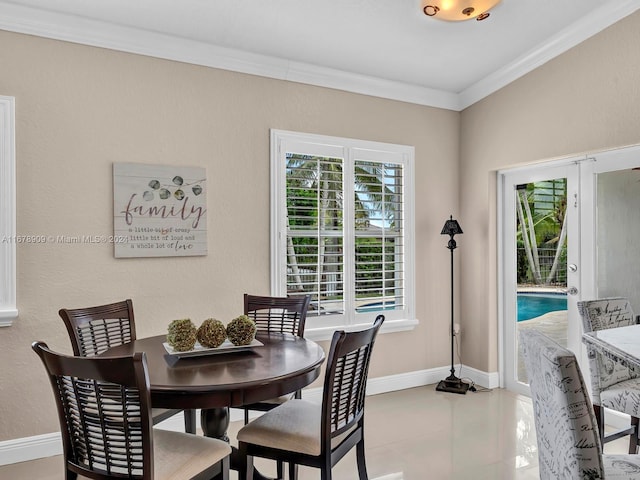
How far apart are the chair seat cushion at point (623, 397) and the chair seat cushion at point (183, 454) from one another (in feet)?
6.46

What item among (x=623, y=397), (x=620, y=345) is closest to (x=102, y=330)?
(x=620, y=345)

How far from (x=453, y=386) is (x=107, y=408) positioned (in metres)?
3.34

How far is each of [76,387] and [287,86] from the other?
2786 millimetres

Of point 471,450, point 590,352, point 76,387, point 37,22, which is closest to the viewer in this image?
point 76,387

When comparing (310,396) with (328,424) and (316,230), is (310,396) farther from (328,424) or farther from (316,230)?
(328,424)

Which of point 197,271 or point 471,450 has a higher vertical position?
point 197,271

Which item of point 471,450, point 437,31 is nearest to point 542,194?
point 437,31

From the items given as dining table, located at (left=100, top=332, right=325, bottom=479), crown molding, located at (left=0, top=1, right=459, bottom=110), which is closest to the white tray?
dining table, located at (left=100, top=332, right=325, bottom=479)

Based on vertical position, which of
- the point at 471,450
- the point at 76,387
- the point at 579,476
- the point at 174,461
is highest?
the point at 76,387

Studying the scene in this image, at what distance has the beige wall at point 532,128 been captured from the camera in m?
3.21

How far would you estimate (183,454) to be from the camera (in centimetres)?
183

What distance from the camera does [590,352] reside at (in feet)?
8.37

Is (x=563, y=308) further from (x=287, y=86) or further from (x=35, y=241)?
(x=35, y=241)

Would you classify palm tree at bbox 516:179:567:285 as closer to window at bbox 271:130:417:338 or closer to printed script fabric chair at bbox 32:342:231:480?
window at bbox 271:130:417:338
